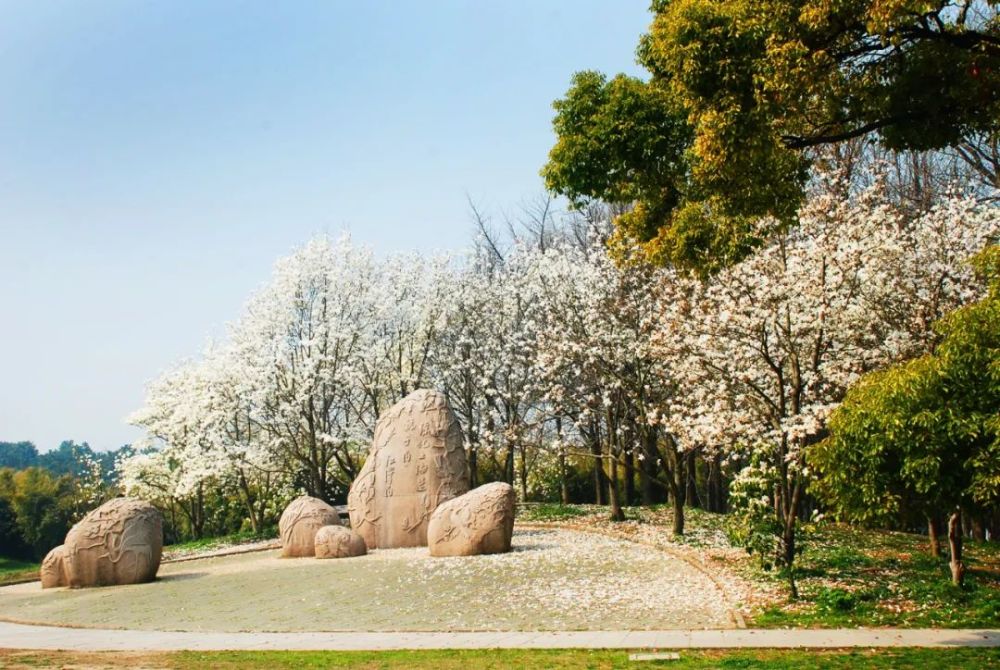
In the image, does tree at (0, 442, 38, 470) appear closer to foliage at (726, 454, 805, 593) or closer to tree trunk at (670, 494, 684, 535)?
tree trunk at (670, 494, 684, 535)

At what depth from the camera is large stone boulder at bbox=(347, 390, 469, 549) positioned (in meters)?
23.4

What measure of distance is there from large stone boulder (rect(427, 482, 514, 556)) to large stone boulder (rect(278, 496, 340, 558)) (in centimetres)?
397

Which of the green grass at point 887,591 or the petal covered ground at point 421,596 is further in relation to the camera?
the petal covered ground at point 421,596

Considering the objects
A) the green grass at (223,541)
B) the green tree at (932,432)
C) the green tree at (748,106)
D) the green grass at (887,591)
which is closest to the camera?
the green tree at (932,432)

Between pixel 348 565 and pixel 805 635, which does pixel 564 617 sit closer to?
pixel 805 635

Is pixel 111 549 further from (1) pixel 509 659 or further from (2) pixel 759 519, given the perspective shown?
(2) pixel 759 519

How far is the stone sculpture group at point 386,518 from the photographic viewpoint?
782 inches

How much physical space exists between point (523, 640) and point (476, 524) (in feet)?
26.8

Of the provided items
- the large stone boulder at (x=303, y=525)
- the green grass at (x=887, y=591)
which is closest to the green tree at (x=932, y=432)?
the green grass at (x=887, y=591)

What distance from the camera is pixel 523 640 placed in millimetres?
11773

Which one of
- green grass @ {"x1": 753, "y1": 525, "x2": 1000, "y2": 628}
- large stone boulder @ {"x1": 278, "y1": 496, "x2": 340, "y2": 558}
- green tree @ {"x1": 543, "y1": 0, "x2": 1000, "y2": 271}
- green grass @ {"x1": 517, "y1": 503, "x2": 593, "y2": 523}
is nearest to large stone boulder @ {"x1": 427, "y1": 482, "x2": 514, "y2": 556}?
large stone boulder @ {"x1": 278, "y1": 496, "x2": 340, "y2": 558}

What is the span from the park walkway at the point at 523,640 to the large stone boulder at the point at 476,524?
7061 millimetres

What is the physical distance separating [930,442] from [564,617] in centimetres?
671

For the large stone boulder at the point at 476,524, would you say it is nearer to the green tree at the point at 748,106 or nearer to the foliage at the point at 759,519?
the foliage at the point at 759,519
